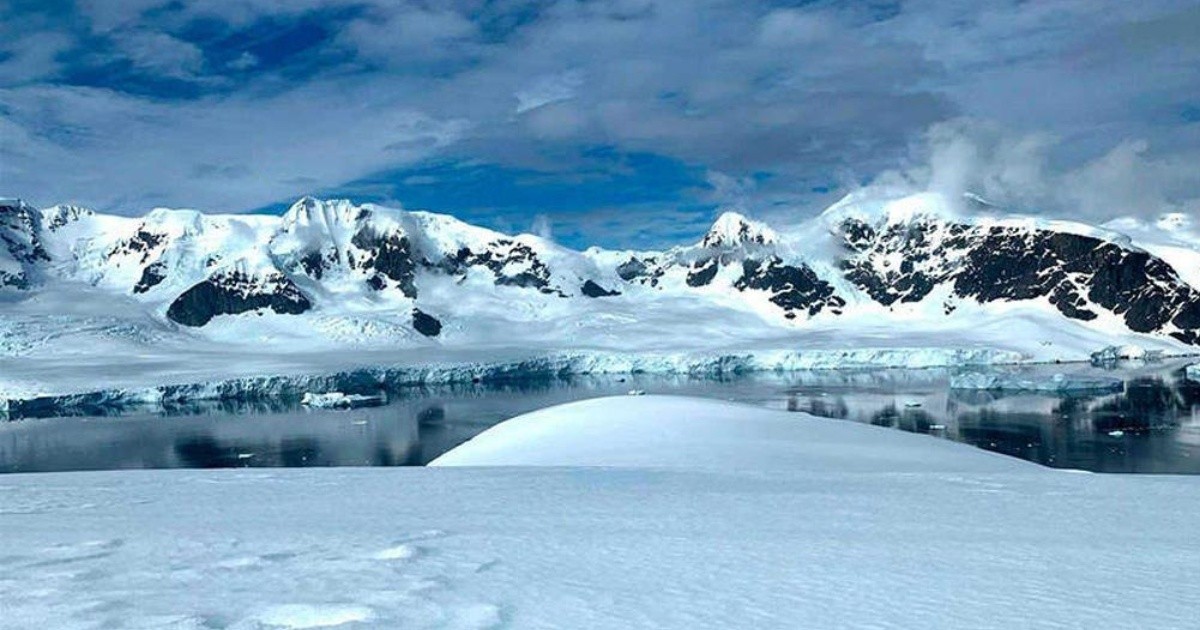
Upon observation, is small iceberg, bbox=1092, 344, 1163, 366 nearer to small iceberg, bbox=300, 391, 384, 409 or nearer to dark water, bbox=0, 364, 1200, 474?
dark water, bbox=0, 364, 1200, 474

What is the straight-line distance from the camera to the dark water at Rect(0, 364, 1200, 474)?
147 feet

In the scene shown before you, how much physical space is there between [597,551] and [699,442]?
14.0 meters

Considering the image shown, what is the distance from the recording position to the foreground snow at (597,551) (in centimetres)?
540

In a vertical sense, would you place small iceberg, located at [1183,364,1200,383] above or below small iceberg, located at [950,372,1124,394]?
above

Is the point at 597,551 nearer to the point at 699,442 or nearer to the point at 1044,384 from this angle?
the point at 699,442

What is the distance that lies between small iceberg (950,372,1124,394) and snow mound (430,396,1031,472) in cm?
5869

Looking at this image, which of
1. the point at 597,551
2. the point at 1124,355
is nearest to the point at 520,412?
the point at 597,551

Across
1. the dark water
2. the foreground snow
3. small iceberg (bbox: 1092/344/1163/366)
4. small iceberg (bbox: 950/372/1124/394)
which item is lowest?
the dark water

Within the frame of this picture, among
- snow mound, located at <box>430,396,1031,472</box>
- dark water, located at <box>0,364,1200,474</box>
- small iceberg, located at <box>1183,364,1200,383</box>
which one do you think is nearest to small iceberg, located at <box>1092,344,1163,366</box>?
dark water, located at <box>0,364,1200,474</box>

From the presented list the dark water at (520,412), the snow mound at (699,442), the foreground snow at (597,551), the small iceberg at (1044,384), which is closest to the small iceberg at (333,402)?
the dark water at (520,412)

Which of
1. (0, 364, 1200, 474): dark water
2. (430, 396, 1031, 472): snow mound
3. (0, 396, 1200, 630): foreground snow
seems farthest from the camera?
(0, 364, 1200, 474): dark water

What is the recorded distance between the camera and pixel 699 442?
68.5 feet

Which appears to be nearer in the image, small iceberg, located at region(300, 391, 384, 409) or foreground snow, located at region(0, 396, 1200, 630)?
foreground snow, located at region(0, 396, 1200, 630)

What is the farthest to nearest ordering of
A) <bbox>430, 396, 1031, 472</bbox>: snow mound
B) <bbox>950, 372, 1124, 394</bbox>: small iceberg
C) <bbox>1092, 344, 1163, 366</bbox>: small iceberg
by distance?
1. <bbox>1092, 344, 1163, 366</bbox>: small iceberg
2. <bbox>950, 372, 1124, 394</bbox>: small iceberg
3. <bbox>430, 396, 1031, 472</bbox>: snow mound
